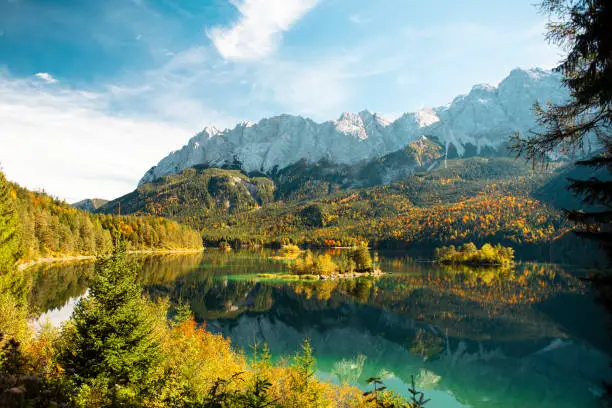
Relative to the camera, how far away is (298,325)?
47938 millimetres

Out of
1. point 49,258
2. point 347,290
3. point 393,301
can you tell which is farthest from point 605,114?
Result: point 49,258

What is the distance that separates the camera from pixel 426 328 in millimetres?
47188

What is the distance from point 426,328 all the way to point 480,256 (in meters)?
99.7

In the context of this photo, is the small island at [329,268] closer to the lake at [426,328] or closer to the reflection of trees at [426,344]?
the lake at [426,328]

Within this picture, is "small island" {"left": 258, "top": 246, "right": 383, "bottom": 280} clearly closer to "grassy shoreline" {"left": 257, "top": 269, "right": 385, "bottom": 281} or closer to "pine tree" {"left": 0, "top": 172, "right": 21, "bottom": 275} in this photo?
"grassy shoreline" {"left": 257, "top": 269, "right": 385, "bottom": 281}

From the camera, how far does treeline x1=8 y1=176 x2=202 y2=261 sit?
7950 centimetres

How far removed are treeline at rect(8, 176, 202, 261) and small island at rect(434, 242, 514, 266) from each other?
116 m

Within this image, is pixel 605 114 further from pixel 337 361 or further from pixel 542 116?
pixel 337 361

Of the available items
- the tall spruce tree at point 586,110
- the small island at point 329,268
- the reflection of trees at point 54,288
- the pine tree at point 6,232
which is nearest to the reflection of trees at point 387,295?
the reflection of trees at point 54,288

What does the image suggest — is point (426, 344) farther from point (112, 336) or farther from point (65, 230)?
point (65, 230)

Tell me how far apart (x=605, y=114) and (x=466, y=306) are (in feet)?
188

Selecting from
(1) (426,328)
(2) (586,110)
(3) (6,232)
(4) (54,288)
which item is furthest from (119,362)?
(4) (54,288)

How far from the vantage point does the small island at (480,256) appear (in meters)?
130

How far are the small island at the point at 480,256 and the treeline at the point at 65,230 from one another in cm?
11642
